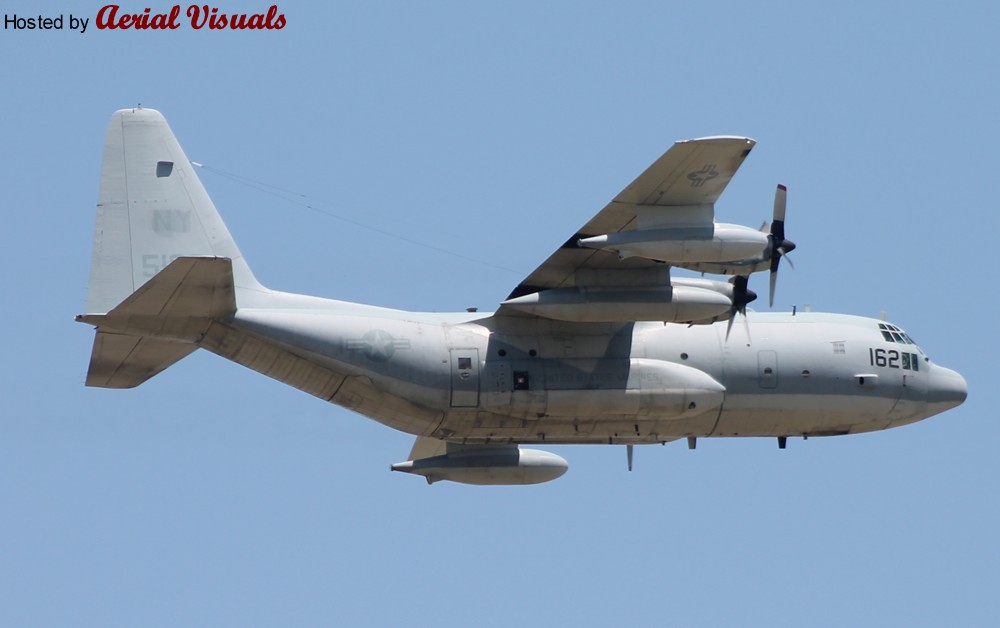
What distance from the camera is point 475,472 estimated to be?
34.4 m

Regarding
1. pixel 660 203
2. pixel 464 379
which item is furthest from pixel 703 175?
pixel 464 379

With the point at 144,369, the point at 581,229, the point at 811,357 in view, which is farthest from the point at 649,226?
the point at 144,369

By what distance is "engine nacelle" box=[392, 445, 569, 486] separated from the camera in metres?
34.3

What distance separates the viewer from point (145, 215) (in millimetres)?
30000

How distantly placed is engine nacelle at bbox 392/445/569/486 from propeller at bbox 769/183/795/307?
6.72m

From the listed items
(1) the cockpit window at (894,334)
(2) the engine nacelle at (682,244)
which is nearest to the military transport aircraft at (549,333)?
(2) the engine nacelle at (682,244)

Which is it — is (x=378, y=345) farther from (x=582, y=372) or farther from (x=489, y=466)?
(x=489, y=466)

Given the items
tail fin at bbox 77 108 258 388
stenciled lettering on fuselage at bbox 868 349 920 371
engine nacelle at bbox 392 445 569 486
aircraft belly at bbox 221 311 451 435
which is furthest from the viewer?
engine nacelle at bbox 392 445 569 486

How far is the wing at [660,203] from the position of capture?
27.6 m

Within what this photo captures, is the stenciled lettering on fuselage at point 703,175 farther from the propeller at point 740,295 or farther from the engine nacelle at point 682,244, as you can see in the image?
the propeller at point 740,295

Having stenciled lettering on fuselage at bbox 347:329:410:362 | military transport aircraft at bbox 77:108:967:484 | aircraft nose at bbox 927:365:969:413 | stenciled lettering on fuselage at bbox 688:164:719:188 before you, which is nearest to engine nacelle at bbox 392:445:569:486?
military transport aircraft at bbox 77:108:967:484

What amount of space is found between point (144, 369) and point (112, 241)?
2.82 m

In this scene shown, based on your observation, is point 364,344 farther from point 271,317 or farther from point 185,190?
point 185,190

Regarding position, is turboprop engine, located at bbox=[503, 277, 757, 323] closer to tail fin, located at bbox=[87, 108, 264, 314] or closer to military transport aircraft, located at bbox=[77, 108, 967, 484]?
military transport aircraft, located at bbox=[77, 108, 967, 484]
